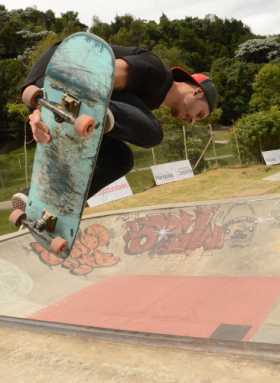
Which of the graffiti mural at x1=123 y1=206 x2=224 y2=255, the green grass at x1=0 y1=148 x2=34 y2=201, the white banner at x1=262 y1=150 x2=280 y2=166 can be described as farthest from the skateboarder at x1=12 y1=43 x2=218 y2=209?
the white banner at x1=262 y1=150 x2=280 y2=166

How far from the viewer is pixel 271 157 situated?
24.6 m

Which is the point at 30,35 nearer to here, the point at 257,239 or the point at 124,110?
the point at 257,239

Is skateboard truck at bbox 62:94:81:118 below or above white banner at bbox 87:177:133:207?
above

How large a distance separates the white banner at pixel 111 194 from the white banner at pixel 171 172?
7.06 feet

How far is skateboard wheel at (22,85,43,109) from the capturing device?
10.5 ft

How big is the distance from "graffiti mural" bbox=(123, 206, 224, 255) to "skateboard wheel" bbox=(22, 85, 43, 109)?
825 cm

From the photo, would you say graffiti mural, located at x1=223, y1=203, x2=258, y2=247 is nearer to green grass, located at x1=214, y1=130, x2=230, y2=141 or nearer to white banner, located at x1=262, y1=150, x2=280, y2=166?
white banner, located at x1=262, y1=150, x2=280, y2=166

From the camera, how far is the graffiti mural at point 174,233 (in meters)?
11.3

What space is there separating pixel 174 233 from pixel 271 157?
13975mm

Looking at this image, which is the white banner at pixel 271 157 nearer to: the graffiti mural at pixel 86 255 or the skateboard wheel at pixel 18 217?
the graffiti mural at pixel 86 255

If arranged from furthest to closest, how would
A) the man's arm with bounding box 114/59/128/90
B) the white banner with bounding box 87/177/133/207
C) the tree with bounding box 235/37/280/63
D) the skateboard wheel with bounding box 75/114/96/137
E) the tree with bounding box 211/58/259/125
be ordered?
1. the tree with bounding box 235/37/280/63
2. the tree with bounding box 211/58/259/125
3. the white banner with bounding box 87/177/133/207
4. the man's arm with bounding box 114/59/128/90
5. the skateboard wheel with bounding box 75/114/96/137

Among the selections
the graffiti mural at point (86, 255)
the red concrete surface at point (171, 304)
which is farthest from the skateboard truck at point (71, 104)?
the graffiti mural at point (86, 255)

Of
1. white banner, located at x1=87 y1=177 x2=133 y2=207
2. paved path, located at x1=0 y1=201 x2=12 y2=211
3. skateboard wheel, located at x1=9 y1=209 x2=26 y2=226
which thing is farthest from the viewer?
paved path, located at x1=0 y1=201 x2=12 y2=211

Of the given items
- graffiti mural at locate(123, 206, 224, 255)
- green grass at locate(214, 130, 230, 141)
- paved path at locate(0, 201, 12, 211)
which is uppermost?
graffiti mural at locate(123, 206, 224, 255)
